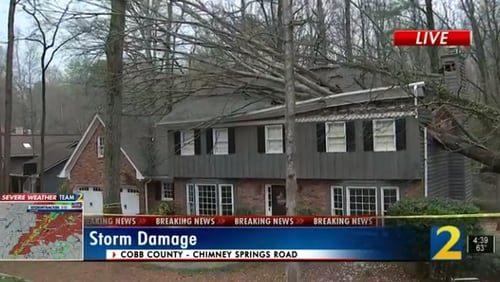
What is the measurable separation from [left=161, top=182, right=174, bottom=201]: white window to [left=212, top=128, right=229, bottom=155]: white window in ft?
13.1

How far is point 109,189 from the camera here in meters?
15.2

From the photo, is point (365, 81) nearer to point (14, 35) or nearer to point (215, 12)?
point (215, 12)

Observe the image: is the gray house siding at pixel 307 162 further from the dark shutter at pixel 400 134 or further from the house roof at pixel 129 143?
the house roof at pixel 129 143

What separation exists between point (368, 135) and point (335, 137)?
51.6 inches

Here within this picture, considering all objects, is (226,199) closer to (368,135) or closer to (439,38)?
(368,135)

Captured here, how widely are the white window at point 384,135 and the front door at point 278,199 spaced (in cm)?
434

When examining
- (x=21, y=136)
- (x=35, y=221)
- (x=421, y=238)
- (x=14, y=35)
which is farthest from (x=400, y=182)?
(x=21, y=136)

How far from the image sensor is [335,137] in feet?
60.7

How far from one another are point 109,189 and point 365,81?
30.8ft

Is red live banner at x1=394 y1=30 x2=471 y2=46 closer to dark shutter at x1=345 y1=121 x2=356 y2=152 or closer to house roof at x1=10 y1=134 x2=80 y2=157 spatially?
dark shutter at x1=345 y1=121 x2=356 y2=152

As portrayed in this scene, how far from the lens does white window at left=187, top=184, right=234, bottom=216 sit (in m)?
21.5

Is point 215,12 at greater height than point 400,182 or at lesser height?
greater

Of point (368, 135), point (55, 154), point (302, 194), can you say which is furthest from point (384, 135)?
point (55, 154)

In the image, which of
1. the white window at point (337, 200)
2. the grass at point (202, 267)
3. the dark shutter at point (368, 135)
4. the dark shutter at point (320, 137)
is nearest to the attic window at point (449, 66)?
the dark shutter at point (368, 135)
